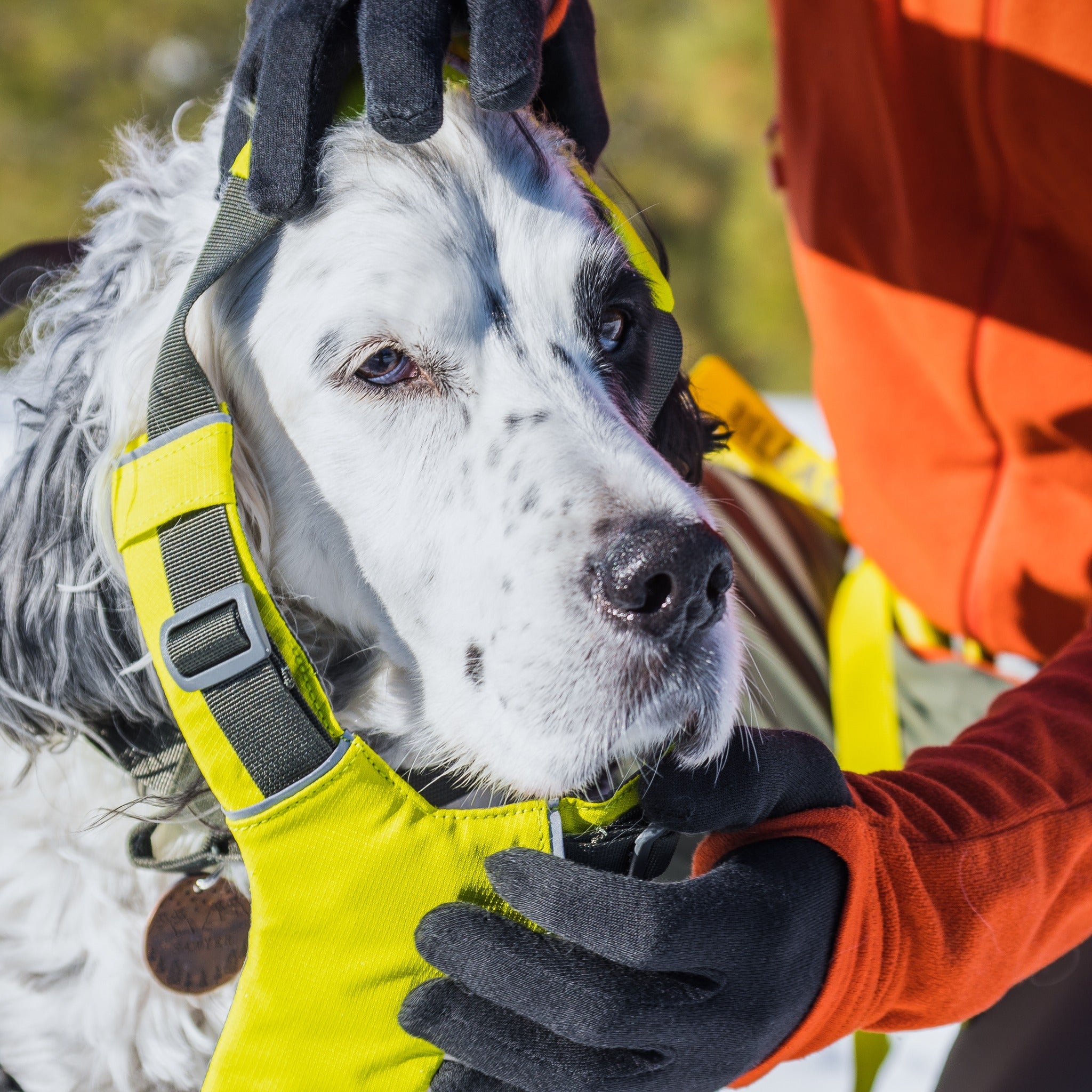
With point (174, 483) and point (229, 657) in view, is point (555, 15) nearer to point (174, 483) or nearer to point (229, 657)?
point (174, 483)

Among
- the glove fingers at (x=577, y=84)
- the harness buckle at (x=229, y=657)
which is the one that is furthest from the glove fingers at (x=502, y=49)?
the harness buckle at (x=229, y=657)

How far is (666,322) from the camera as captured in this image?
1.86 metres

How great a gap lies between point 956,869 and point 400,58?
133 centimetres

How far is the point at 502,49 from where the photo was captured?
1356 mm


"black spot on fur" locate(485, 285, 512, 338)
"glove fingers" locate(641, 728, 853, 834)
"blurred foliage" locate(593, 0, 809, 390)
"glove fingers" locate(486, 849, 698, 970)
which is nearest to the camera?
"glove fingers" locate(486, 849, 698, 970)

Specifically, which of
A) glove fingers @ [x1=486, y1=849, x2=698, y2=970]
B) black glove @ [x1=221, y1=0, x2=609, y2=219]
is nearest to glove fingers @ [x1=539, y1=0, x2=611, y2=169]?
black glove @ [x1=221, y1=0, x2=609, y2=219]

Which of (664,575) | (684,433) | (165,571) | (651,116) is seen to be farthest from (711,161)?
(165,571)

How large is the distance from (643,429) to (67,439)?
909mm

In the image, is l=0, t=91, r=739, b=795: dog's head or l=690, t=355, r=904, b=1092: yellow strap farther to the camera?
l=690, t=355, r=904, b=1092: yellow strap

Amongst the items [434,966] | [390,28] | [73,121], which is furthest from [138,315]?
[73,121]

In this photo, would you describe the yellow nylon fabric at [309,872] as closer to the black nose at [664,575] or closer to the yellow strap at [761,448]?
the black nose at [664,575]

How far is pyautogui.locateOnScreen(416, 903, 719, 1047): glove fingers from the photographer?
1289 mm

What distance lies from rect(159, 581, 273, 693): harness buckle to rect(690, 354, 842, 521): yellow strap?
1683 millimetres

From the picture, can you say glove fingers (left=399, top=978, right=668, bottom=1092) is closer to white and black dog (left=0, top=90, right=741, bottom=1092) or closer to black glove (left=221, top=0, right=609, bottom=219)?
white and black dog (left=0, top=90, right=741, bottom=1092)
